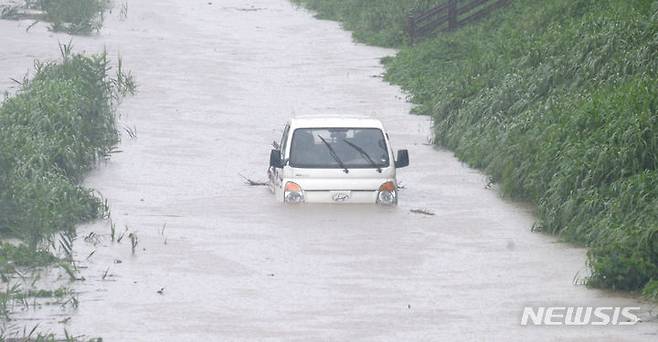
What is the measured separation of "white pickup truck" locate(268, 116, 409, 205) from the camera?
24750 mm

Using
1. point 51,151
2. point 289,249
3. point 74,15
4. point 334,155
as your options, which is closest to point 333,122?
point 334,155

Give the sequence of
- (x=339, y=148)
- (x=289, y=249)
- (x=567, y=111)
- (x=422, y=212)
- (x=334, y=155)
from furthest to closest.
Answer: (x=567, y=111), (x=422, y=212), (x=339, y=148), (x=334, y=155), (x=289, y=249)

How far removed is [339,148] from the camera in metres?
25.1

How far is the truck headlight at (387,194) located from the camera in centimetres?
2497

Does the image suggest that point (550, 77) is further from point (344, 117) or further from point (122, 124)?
point (122, 124)

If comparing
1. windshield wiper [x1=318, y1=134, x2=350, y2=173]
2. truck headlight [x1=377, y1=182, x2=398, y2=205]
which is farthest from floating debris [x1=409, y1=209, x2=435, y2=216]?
windshield wiper [x1=318, y1=134, x2=350, y2=173]

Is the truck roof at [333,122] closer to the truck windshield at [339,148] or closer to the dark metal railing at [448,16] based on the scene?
the truck windshield at [339,148]

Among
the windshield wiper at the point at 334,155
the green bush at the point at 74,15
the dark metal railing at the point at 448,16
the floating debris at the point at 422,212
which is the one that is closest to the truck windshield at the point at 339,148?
the windshield wiper at the point at 334,155

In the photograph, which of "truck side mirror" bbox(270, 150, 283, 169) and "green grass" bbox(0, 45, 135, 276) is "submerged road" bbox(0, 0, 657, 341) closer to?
"green grass" bbox(0, 45, 135, 276)

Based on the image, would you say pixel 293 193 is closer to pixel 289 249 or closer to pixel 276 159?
pixel 276 159

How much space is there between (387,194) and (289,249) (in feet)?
9.94

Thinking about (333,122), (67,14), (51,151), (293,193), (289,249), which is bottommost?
(67,14)

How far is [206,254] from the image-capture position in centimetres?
2230

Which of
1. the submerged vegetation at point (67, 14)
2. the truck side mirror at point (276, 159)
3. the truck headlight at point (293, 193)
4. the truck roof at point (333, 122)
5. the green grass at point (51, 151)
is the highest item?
the truck roof at point (333, 122)
